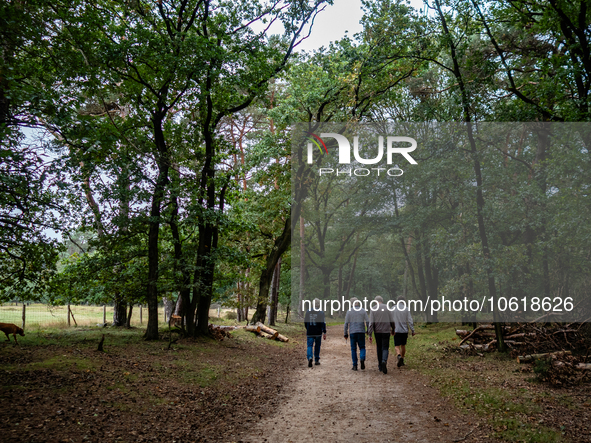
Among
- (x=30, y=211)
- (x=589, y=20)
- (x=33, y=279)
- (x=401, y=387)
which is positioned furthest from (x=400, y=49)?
(x=33, y=279)

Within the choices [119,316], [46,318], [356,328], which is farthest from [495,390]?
[46,318]

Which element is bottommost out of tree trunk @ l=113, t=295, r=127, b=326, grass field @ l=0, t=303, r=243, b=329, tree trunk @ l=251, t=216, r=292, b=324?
grass field @ l=0, t=303, r=243, b=329

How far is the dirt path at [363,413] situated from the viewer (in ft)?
19.4

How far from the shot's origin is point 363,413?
23.0ft

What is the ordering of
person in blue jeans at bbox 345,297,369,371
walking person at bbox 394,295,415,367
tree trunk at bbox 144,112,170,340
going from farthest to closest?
tree trunk at bbox 144,112,170,340, walking person at bbox 394,295,415,367, person in blue jeans at bbox 345,297,369,371

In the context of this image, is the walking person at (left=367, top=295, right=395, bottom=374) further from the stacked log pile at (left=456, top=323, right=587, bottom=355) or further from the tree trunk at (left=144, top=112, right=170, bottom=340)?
the tree trunk at (left=144, top=112, right=170, bottom=340)

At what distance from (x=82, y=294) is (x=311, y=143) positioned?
1156cm

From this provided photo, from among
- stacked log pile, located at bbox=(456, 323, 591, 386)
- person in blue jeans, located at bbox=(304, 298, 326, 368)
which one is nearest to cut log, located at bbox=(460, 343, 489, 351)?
stacked log pile, located at bbox=(456, 323, 591, 386)

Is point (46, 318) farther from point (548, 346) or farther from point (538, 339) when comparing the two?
point (548, 346)

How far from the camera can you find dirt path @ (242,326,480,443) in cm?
592

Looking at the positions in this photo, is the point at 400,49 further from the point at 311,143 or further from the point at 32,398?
the point at 32,398

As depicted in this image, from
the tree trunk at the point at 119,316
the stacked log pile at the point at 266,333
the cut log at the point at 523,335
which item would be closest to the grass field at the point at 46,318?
the tree trunk at the point at 119,316

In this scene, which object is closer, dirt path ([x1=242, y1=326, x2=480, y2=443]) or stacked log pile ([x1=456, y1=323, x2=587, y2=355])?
dirt path ([x1=242, y1=326, x2=480, y2=443])

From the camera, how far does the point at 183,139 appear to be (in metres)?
15.2
